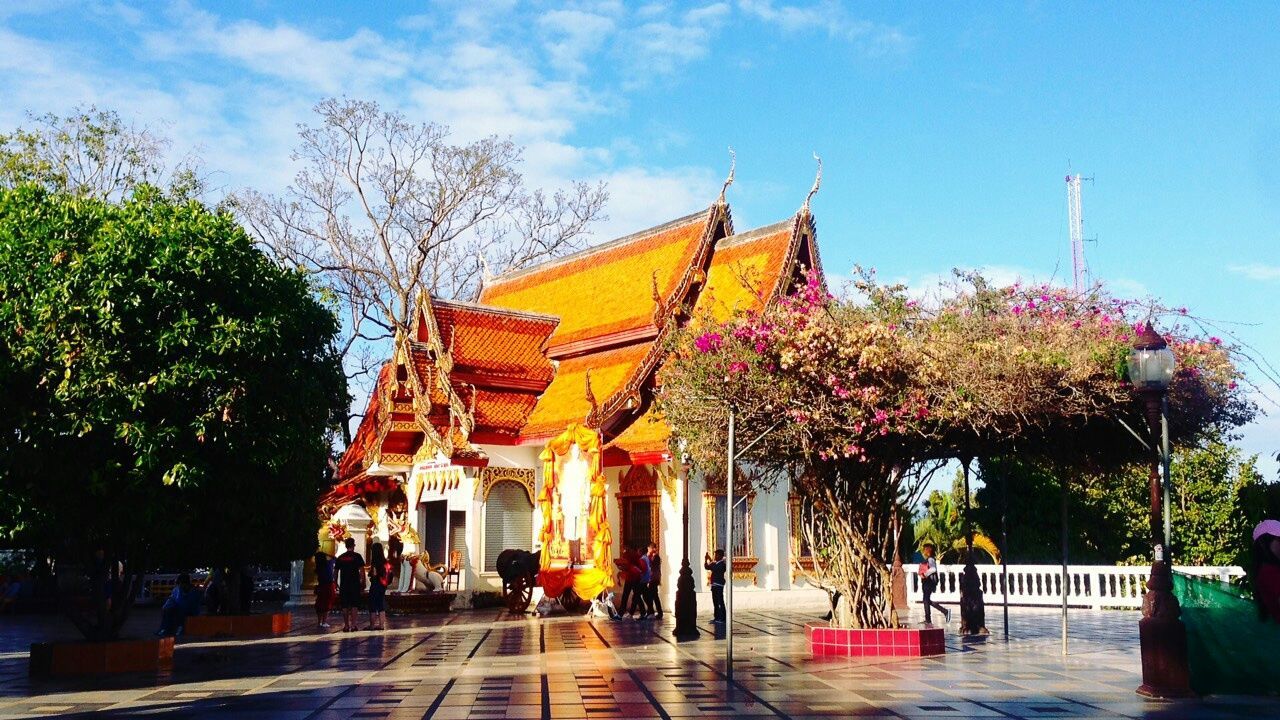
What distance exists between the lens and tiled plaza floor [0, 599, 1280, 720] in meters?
11.1

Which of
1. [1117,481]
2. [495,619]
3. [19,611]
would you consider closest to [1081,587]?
[1117,481]

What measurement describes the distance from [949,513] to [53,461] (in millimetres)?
27005

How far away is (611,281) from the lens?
33.3 metres

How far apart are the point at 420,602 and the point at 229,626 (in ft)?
17.9

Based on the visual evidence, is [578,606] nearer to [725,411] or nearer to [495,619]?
[495,619]

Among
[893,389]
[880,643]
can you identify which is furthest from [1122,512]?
[893,389]

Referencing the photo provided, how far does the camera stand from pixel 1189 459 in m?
28.4

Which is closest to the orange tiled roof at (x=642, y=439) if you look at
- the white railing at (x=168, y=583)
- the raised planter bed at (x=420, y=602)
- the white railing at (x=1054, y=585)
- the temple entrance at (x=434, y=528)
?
the raised planter bed at (x=420, y=602)

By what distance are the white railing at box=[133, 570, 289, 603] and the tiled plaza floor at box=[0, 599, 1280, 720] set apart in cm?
1834

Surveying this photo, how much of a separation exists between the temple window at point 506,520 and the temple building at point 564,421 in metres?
0.04

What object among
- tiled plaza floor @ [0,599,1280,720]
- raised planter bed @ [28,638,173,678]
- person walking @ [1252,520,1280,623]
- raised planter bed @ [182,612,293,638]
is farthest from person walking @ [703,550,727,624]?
person walking @ [1252,520,1280,623]

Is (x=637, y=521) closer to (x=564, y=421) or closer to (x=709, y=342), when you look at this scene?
(x=564, y=421)

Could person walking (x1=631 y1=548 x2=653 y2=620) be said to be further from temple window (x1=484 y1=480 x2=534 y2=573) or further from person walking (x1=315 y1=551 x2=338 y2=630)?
person walking (x1=315 y1=551 x2=338 y2=630)

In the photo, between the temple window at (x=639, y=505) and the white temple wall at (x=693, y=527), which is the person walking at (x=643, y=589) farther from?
the temple window at (x=639, y=505)
